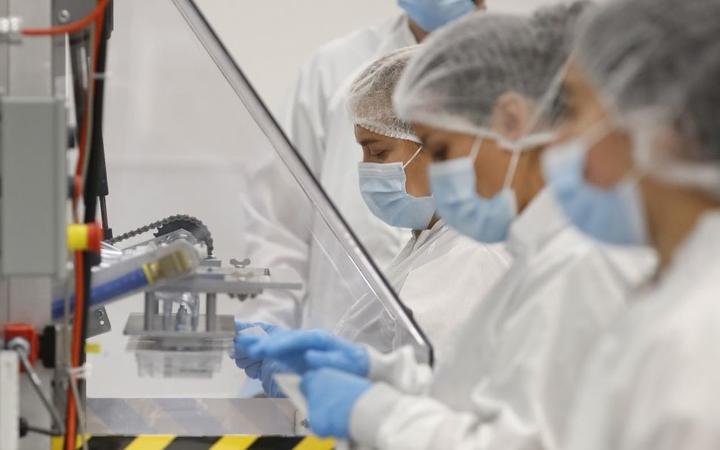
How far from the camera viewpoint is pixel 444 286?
2.18 meters

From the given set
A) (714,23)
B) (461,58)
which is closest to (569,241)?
(461,58)

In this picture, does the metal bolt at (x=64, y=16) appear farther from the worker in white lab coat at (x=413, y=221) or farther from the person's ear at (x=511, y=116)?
the worker in white lab coat at (x=413, y=221)

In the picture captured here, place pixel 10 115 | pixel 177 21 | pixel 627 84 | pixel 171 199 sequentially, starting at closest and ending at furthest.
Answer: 1. pixel 627 84
2. pixel 10 115
3. pixel 177 21
4. pixel 171 199

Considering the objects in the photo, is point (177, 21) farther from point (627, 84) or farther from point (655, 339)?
point (655, 339)

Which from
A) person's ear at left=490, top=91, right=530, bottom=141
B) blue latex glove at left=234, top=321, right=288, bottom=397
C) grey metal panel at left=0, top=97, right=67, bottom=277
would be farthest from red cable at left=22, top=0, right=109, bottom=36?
blue latex glove at left=234, top=321, right=288, bottom=397

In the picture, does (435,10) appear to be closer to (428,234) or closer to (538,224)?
(428,234)

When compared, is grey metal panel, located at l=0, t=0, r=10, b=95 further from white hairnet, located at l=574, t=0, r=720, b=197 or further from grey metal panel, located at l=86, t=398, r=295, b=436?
white hairnet, located at l=574, t=0, r=720, b=197

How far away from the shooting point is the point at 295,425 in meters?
1.88

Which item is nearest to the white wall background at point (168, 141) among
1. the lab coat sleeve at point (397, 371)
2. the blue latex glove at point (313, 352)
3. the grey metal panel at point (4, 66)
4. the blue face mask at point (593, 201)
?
the blue latex glove at point (313, 352)

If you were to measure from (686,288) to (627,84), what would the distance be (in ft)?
0.67

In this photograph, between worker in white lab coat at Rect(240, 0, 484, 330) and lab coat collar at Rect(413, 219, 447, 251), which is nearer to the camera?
worker in white lab coat at Rect(240, 0, 484, 330)

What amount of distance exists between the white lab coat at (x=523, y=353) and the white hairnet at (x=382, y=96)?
81cm

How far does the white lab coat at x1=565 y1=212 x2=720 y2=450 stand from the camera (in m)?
1.07

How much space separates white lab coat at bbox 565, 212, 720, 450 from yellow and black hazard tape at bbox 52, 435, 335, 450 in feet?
2.27
